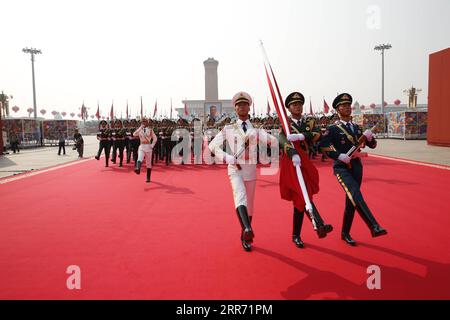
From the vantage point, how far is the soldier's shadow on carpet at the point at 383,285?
2.85 m

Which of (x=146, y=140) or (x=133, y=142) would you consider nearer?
(x=146, y=140)

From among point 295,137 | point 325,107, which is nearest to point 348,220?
point 295,137

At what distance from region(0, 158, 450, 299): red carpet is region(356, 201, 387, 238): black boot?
1.07ft

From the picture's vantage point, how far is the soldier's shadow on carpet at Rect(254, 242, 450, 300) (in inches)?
112

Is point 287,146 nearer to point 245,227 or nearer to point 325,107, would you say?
point 245,227

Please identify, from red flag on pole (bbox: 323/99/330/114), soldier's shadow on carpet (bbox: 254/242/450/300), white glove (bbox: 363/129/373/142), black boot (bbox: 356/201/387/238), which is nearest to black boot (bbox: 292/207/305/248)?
soldier's shadow on carpet (bbox: 254/242/450/300)

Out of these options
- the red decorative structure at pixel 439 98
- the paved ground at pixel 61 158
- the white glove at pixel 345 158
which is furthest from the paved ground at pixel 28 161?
the red decorative structure at pixel 439 98

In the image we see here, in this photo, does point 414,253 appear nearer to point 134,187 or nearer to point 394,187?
→ point 394,187

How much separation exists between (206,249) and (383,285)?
1908 millimetres

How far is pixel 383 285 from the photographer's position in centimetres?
303
